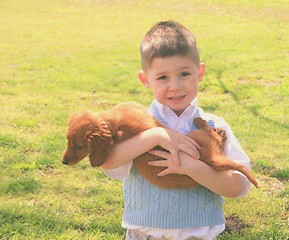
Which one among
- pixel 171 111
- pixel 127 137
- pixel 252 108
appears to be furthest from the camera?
pixel 252 108

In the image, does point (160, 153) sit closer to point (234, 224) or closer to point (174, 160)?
point (174, 160)

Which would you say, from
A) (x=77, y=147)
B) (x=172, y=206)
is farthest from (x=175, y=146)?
(x=77, y=147)

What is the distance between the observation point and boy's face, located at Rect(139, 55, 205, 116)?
2211 mm

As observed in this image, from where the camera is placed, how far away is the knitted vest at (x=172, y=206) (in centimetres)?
222

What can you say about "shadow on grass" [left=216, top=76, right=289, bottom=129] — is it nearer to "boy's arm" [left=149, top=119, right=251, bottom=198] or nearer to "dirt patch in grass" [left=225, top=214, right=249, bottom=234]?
"dirt patch in grass" [left=225, top=214, right=249, bottom=234]

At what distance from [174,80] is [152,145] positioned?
12.8 inches

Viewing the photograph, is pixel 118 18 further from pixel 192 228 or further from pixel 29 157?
pixel 192 228

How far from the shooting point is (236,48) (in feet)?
34.9

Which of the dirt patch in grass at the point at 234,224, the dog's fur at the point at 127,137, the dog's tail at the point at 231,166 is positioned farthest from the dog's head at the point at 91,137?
the dirt patch in grass at the point at 234,224

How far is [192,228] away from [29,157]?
9.73 ft

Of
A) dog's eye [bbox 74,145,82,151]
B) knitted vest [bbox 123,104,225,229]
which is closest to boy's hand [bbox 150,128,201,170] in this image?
knitted vest [bbox 123,104,225,229]

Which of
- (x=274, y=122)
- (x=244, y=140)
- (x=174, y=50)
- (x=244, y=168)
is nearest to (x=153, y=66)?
(x=174, y=50)

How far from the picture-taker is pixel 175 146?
2.12 metres

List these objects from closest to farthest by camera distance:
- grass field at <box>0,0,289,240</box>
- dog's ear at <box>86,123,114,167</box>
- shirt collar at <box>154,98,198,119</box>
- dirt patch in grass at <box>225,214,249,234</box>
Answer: dog's ear at <box>86,123,114,167</box>, shirt collar at <box>154,98,198,119</box>, dirt patch in grass at <box>225,214,249,234</box>, grass field at <box>0,0,289,240</box>
